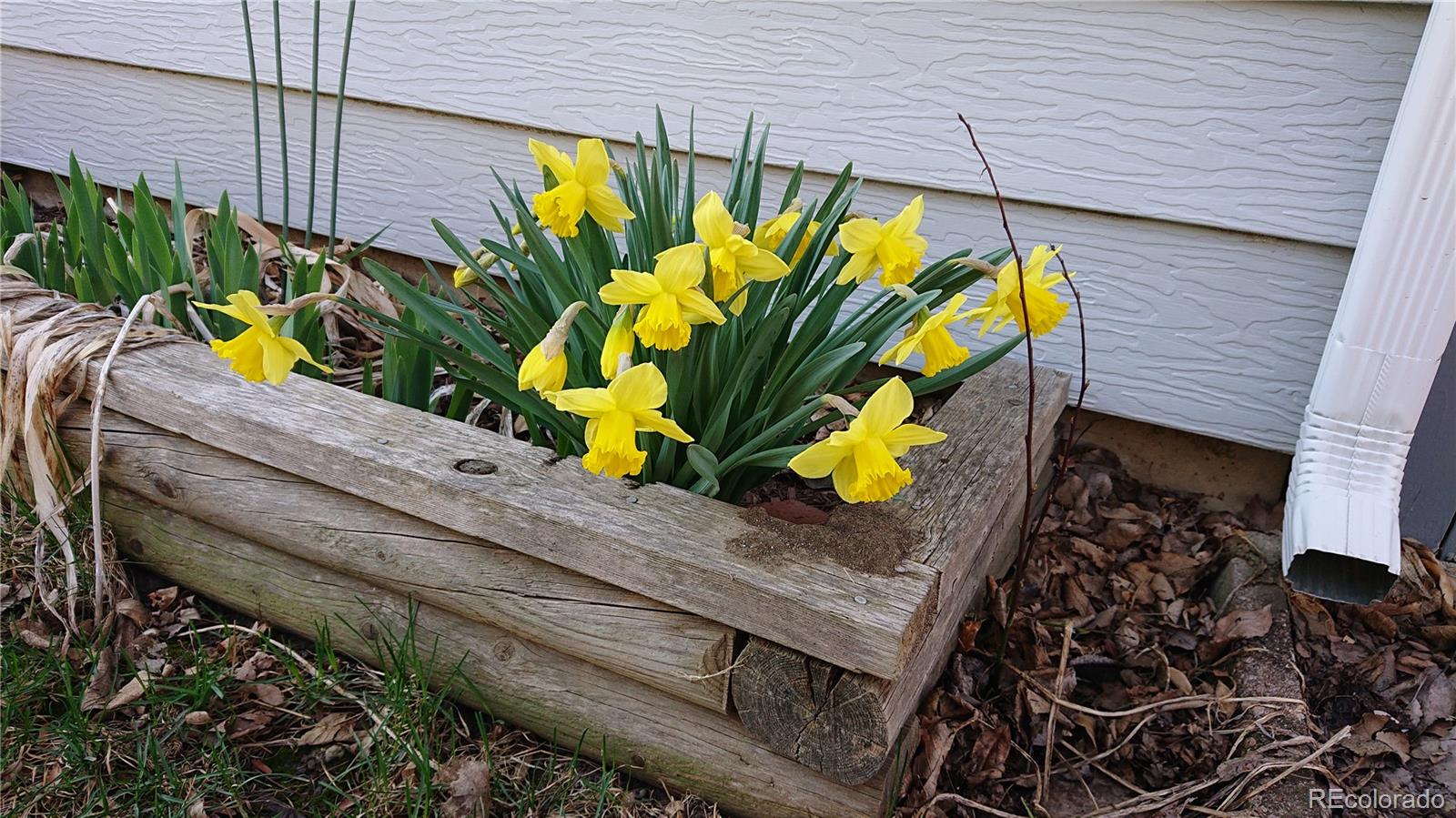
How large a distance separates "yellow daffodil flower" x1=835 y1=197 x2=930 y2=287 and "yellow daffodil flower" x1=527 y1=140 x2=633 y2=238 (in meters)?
0.29

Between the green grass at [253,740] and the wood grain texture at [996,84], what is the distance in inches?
48.7

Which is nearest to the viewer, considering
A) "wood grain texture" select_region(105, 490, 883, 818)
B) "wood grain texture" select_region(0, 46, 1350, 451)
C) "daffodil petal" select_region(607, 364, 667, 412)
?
"daffodil petal" select_region(607, 364, 667, 412)

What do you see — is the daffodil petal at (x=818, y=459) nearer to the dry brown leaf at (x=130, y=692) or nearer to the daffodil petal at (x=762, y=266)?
the daffodil petal at (x=762, y=266)

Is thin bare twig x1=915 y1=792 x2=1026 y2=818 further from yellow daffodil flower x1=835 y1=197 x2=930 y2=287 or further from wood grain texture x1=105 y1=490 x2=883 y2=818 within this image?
yellow daffodil flower x1=835 y1=197 x2=930 y2=287

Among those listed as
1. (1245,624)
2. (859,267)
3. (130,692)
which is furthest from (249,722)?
(1245,624)

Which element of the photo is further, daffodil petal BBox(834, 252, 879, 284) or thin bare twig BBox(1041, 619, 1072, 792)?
thin bare twig BBox(1041, 619, 1072, 792)

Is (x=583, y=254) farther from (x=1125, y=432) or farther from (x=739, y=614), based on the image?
(x=1125, y=432)

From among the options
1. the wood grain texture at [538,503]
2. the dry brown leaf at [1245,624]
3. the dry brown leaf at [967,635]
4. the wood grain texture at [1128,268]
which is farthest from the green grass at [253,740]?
the wood grain texture at [1128,268]

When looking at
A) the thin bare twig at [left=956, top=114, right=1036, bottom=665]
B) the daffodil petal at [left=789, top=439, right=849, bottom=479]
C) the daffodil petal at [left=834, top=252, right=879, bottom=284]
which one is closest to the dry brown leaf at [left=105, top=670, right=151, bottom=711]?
the daffodil petal at [left=789, top=439, right=849, bottom=479]

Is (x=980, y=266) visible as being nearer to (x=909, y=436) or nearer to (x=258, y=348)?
(x=909, y=436)

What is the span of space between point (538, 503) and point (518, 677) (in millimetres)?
308

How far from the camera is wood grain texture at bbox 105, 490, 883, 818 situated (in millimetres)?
1219

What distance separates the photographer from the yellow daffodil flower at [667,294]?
101 centimetres

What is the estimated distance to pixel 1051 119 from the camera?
175cm
